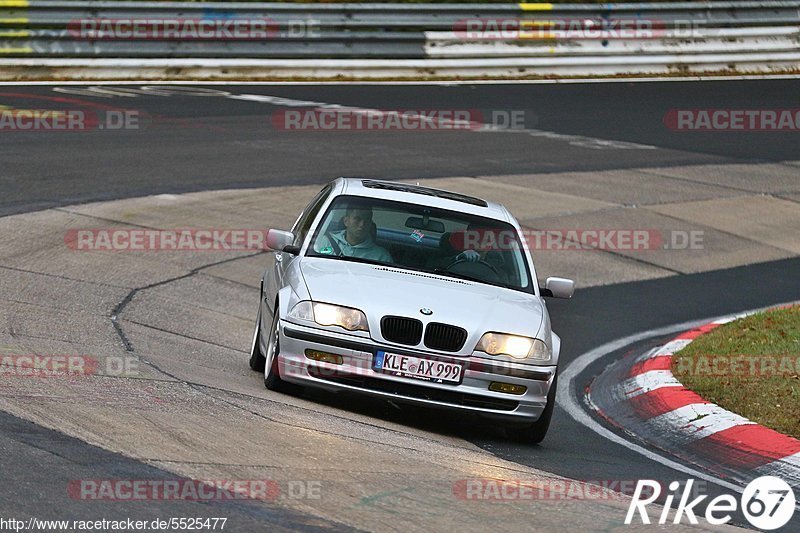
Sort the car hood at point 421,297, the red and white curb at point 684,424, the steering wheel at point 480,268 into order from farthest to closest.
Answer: the steering wheel at point 480,268
the red and white curb at point 684,424
the car hood at point 421,297

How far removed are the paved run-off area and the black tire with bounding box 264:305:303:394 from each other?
7 centimetres

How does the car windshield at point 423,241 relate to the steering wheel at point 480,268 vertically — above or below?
above

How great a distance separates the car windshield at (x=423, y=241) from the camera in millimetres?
8859

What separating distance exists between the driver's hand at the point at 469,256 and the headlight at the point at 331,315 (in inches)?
50.8

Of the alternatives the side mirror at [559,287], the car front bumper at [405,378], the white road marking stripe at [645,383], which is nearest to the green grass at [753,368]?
the white road marking stripe at [645,383]

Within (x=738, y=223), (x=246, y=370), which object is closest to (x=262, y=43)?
(x=738, y=223)

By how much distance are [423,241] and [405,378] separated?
151 centimetres

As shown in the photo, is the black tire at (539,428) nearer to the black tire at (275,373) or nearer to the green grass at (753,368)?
the black tire at (275,373)

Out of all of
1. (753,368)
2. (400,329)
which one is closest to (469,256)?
(400,329)

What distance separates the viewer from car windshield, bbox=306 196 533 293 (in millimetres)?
8859

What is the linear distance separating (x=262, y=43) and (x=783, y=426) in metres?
17.8

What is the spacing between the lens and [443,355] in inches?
309

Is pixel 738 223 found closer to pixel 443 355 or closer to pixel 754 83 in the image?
pixel 443 355

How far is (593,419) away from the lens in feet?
30.6
